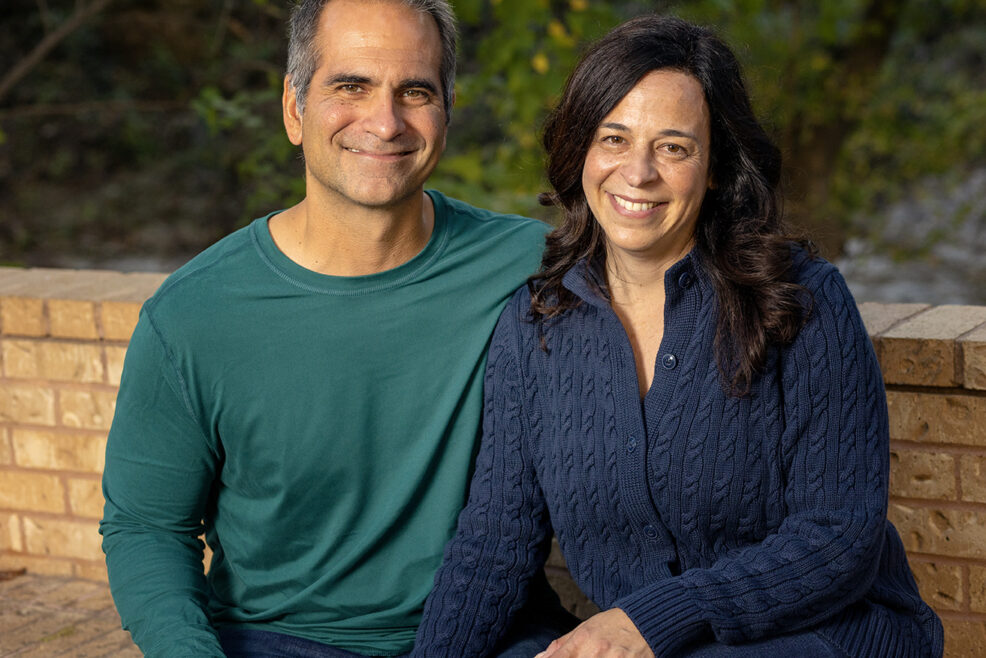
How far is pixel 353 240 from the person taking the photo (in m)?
2.31

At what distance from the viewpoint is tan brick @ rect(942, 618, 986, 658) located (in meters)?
2.62

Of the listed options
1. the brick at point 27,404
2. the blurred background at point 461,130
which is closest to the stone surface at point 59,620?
the brick at point 27,404

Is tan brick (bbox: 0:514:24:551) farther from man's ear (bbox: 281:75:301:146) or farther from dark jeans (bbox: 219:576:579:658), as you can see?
man's ear (bbox: 281:75:301:146)

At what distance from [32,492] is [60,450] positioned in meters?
0.18

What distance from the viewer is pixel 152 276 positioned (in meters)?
3.47

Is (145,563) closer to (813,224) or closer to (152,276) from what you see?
(152,276)

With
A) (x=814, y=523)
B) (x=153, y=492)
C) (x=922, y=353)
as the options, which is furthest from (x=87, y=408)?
(x=922, y=353)

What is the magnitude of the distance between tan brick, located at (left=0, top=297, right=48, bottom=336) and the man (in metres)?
1.01

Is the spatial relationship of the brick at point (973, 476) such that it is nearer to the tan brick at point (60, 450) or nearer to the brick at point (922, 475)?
the brick at point (922, 475)

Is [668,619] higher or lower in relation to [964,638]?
higher

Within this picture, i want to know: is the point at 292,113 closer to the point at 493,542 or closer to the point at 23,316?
the point at 493,542

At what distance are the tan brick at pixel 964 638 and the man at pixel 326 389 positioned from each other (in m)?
1.00

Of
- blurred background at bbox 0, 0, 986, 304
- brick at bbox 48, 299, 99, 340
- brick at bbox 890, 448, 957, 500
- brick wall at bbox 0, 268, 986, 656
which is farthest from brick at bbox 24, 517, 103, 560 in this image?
blurred background at bbox 0, 0, 986, 304

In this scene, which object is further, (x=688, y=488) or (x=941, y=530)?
(x=941, y=530)
